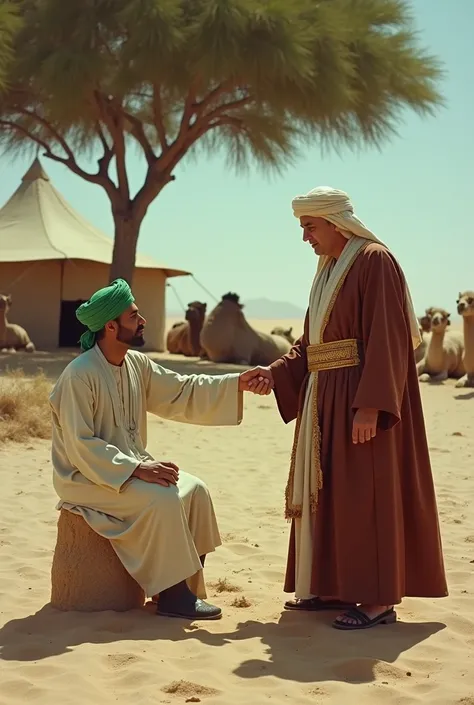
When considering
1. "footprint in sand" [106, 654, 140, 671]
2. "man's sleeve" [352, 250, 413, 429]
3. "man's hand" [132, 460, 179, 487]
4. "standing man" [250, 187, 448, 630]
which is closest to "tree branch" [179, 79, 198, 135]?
"standing man" [250, 187, 448, 630]

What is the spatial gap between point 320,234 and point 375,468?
3.64ft

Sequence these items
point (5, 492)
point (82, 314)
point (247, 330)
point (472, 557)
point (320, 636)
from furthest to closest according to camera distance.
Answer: point (247, 330) → point (5, 492) → point (472, 557) → point (82, 314) → point (320, 636)

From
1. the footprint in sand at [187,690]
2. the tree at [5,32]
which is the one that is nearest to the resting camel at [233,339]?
the tree at [5,32]

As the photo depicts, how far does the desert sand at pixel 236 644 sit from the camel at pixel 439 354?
9.55 m

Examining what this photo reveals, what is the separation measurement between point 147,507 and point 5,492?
3.09 m

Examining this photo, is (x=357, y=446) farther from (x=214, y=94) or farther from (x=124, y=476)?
(x=214, y=94)

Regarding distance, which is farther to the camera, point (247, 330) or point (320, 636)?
point (247, 330)

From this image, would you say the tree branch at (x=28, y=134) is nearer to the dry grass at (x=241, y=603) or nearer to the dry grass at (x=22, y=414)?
the dry grass at (x=22, y=414)

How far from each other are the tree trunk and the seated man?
44.6 ft

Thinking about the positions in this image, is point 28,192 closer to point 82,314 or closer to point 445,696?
point 82,314

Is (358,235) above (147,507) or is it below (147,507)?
above

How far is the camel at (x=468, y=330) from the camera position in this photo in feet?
46.0

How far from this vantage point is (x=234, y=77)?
57.9 feet

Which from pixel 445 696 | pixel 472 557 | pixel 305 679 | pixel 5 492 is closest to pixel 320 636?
pixel 305 679
